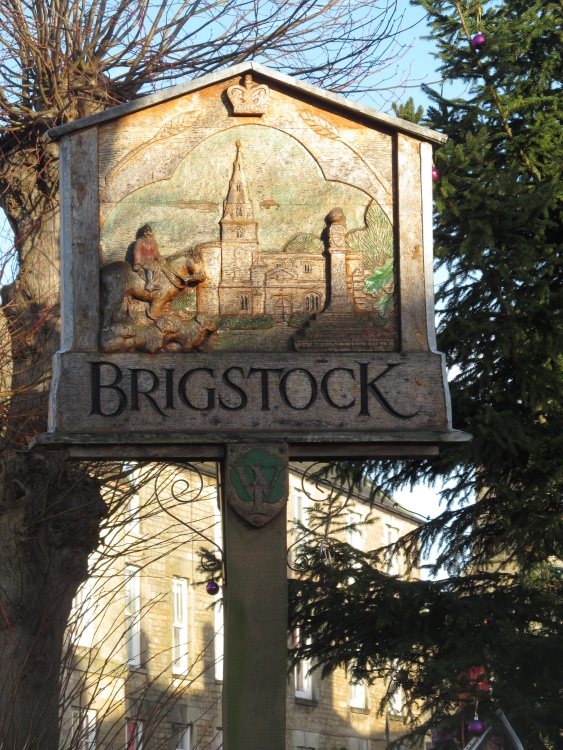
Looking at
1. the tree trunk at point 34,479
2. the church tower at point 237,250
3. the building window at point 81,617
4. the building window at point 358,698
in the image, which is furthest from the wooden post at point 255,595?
the building window at point 358,698

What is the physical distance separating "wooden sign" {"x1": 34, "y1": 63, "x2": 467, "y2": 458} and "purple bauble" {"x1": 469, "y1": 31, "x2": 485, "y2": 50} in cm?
439

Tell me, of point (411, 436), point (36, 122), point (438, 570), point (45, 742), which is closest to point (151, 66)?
point (36, 122)

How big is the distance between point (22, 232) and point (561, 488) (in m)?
4.77

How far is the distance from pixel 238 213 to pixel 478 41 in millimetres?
4908

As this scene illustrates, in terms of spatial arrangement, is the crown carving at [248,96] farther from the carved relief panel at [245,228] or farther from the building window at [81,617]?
the building window at [81,617]

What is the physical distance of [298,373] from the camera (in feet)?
16.5

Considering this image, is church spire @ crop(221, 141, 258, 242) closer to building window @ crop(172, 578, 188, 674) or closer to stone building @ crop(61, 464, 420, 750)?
stone building @ crop(61, 464, 420, 750)

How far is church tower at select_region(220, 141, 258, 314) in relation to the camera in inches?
202

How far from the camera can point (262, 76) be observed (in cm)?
530

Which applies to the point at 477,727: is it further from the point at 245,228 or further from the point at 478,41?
the point at 478,41

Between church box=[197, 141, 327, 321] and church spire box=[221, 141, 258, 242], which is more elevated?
church spire box=[221, 141, 258, 242]

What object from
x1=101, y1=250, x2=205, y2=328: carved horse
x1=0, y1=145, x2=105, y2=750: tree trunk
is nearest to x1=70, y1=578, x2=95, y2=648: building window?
x1=0, y1=145, x2=105, y2=750: tree trunk

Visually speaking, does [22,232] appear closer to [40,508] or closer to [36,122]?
[36,122]

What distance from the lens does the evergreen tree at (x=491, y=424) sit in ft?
28.8
